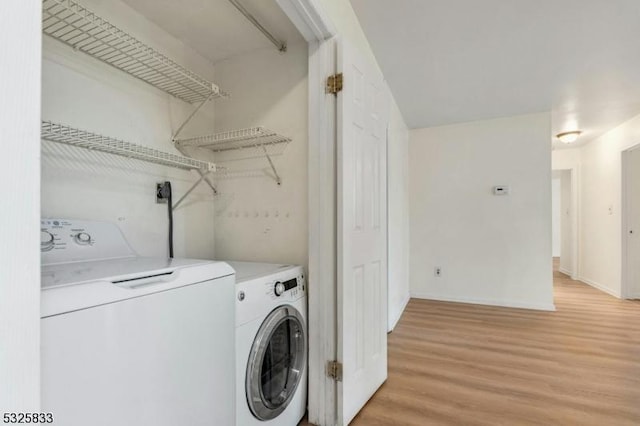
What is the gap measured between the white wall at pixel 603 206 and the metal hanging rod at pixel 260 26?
14.6ft

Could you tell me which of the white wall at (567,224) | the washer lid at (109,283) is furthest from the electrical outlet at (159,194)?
the white wall at (567,224)

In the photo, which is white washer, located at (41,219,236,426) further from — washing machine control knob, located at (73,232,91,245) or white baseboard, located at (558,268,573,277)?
white baseboard, located at (558,268,573,277)

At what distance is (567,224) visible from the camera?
5855mm

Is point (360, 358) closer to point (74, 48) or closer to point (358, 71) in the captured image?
point (358, 71)

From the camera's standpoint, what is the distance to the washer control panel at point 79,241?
114 cm

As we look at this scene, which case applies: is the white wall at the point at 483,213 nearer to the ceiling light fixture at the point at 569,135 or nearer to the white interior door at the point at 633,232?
the ceiling light fixture at the point at 569,135

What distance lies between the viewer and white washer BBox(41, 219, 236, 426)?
0.65 meters

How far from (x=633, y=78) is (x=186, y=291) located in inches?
157

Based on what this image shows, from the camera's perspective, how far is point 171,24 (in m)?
1.75

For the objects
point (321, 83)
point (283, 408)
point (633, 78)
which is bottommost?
point (283, 408)

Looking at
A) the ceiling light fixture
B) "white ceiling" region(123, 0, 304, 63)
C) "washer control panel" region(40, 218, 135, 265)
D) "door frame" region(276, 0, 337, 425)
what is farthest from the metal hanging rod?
the ceiling light fixture

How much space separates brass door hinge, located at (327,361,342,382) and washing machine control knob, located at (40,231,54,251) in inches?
51.1
